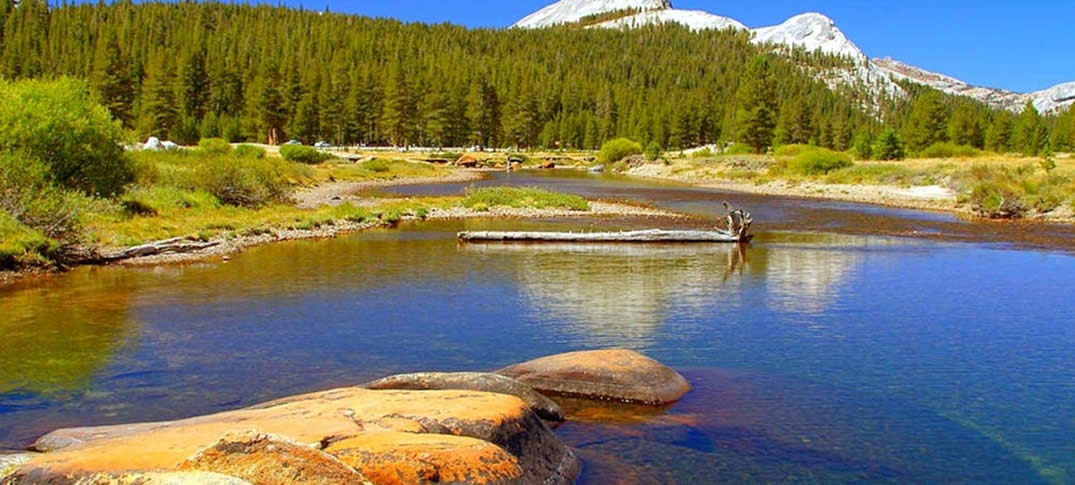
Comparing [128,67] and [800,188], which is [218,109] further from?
[800,188]

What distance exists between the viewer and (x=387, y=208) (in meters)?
44.8

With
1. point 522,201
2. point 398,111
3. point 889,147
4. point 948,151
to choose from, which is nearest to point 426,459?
point 522,201

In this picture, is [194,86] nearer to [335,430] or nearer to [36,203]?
[36,203]

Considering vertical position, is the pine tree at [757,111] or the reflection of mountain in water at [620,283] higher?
the pine tree at [757,111]

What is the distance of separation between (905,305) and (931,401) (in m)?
8.64

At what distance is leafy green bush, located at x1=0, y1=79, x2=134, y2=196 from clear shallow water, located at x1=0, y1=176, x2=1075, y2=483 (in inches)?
373

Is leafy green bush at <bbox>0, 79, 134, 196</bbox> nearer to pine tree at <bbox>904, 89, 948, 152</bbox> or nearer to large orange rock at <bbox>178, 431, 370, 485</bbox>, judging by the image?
large orange rock at <bbox>178, 431, 370, 485</bbox>

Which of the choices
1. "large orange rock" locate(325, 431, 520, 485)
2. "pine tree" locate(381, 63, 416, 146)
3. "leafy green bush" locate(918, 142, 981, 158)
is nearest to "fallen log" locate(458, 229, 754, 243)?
"large orange rock" locate(325, 431, 520, 485)

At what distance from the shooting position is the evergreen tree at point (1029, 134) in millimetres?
103850

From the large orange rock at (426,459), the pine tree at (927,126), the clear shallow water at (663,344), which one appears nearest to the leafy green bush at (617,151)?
the pine tree at (927,126)

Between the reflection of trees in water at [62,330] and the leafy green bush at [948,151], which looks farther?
the leafy green bush at [948,151]

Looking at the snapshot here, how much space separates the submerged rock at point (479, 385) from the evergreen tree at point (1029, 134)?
10726cm

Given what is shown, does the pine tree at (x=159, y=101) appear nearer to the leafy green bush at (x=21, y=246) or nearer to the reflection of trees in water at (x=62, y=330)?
the leafy green bush at (x=21, y=246)

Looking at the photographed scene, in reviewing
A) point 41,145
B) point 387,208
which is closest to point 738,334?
point 41,145
